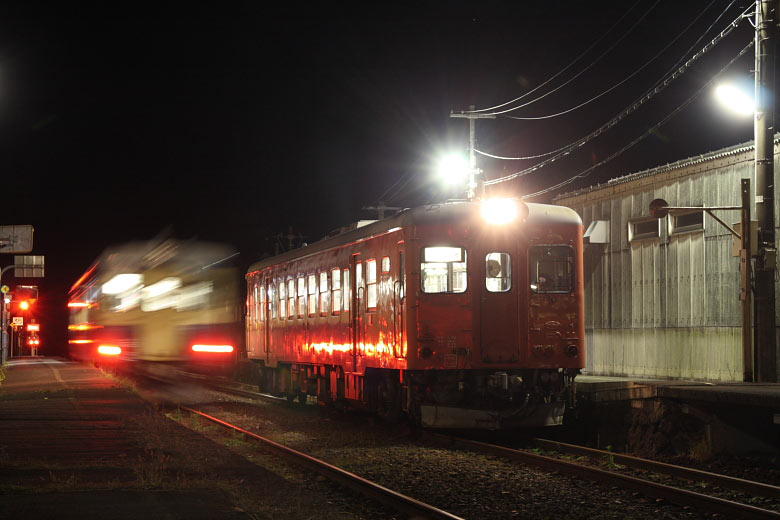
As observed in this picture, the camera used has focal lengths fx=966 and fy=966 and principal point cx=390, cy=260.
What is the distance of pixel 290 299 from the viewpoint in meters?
20.1

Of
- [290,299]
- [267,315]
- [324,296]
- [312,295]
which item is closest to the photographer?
[324,296]

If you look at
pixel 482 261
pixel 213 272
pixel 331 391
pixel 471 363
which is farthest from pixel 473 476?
pixel 213 272

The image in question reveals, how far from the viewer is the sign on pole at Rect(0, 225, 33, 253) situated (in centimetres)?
2378

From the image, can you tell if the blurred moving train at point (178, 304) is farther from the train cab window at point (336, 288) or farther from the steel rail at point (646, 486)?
the steel rail at point (646, 486)

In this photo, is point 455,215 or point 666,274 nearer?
point 455,215

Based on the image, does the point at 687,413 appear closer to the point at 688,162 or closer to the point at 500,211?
the point at 500,211

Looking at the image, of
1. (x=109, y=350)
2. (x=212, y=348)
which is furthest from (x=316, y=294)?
(x=109, y=350)

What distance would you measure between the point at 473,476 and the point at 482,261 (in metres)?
3.91

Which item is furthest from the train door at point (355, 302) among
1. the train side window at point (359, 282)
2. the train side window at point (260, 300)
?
the train side window at point (260, 300)

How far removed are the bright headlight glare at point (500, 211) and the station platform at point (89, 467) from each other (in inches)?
209

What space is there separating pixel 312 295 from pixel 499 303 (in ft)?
18.5

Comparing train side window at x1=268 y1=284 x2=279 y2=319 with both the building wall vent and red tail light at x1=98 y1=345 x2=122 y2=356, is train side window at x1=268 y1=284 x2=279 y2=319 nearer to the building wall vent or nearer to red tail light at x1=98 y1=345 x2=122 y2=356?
the building wall vent

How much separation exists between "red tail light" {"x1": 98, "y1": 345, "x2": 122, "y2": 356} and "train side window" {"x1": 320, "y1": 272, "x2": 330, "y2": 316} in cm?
1232

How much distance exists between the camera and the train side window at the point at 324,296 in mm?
17375
